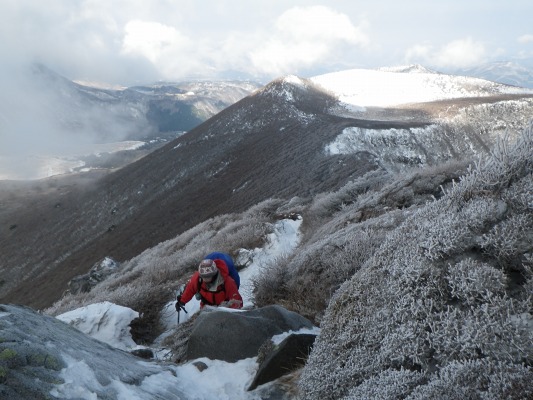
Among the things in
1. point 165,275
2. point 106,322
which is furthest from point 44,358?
point 165,275

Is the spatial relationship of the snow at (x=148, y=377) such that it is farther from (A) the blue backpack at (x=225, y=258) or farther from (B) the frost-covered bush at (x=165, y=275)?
(B) the frost-covered bush at (x=165, y=275)

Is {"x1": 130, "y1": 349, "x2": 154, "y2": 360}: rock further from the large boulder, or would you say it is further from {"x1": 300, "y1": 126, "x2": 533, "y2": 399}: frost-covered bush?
{"x1": 300, "y1": 126, "x2": 533, "y2": 399}: frost-covered bush

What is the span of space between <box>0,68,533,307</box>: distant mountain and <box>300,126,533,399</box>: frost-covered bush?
23.5 metres

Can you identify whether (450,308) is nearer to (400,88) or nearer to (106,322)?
(106,322)

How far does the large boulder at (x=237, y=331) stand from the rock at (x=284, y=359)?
40 cm

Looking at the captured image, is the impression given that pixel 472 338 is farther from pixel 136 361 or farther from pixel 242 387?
pixel 136 361

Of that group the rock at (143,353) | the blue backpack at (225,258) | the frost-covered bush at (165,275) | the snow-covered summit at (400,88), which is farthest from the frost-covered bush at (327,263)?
the snow-covered summit at (400,88)

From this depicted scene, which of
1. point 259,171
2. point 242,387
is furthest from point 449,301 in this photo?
point 259,171

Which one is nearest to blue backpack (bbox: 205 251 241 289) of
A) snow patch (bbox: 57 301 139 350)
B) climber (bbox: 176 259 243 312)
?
climber (bbox: 176 259 243 312)

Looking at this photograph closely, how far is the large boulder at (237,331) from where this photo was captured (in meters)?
5.11

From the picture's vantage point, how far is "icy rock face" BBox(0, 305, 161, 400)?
3.21 meters

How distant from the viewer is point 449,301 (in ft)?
11.2

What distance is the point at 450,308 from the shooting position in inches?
131

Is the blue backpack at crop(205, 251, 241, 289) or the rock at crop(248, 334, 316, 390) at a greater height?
the blue backpack at crop(205, 251, 241, 289)
